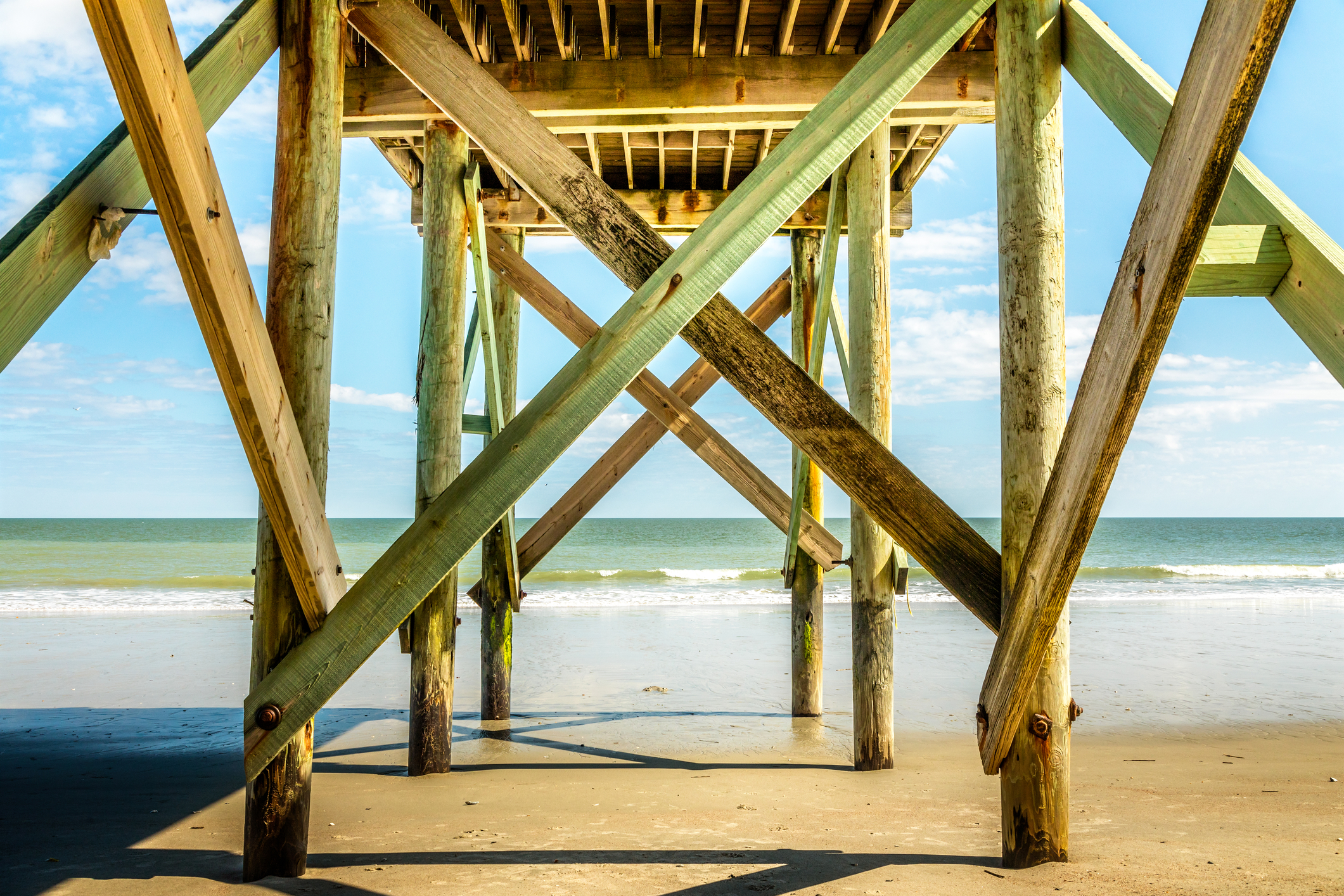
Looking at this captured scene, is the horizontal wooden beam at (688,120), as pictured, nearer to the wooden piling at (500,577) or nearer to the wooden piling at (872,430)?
the wooden piling at (872,430)

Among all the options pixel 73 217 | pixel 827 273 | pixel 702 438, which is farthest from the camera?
pixel 702 438

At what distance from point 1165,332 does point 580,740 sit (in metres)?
4.50

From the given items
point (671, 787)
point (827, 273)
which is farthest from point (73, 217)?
point (827, 273)

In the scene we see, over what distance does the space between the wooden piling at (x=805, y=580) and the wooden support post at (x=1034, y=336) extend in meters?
3.32

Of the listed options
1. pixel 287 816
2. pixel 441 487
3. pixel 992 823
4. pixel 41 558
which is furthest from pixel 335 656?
pixel 41 558

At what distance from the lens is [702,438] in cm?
Result: 544

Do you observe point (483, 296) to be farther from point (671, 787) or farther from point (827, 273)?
point (671, 787)

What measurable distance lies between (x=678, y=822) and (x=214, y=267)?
9.10ft

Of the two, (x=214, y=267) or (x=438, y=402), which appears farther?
(x=438, y=402)

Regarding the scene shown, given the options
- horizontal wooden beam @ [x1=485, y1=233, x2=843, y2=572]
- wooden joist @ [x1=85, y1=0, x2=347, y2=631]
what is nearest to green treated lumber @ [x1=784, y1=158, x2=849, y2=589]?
horizontal wooden beam @ [x1=485, y1=233, x2=843, y2=572]

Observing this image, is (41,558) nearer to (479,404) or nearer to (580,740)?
(479,404)

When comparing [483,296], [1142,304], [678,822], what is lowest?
[678,822]

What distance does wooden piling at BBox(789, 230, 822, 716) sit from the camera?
6066 mm

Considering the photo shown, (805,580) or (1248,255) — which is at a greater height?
(1248,255)
